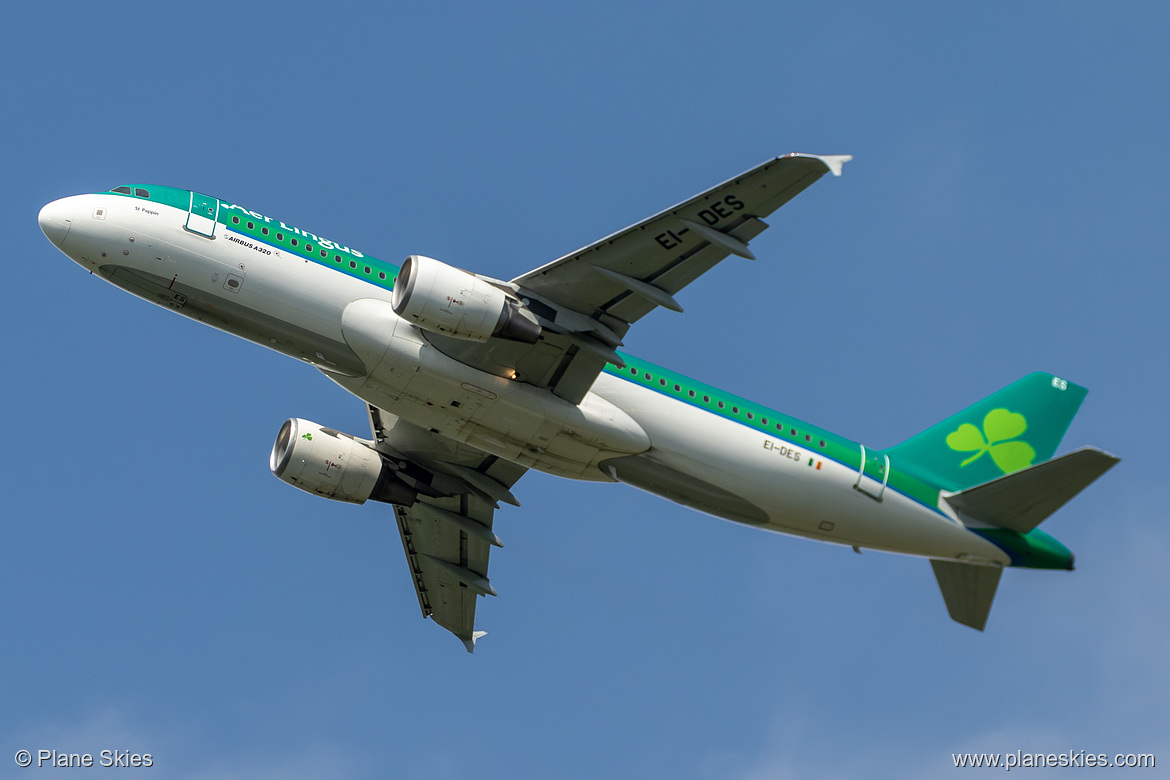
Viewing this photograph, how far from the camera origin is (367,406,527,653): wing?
127 feet

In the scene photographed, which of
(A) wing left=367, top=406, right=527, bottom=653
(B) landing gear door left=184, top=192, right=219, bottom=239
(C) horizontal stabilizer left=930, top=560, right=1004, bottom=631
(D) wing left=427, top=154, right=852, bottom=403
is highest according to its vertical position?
(B) landing gear door left=184, top=192, right=219, bottom=239

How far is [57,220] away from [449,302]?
10631mm

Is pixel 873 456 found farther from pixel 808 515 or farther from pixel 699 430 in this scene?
pixel 699 430

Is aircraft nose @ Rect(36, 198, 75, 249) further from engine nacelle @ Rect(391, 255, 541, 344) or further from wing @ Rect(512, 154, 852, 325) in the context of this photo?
wing @ Rect(512, 154, 852, 325)

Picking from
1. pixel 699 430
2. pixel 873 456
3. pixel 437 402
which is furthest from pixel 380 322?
pixel 873 456

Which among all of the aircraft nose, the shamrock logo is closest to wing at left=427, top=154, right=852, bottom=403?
the aircraft nose

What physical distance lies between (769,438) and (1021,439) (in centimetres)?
927

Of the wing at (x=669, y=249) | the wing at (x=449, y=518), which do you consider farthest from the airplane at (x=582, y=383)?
the wing at (x=449, y=518)

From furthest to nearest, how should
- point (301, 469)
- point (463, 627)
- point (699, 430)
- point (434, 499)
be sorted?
point (463, 627)
point (434, 499)
point (301, 469)
point (699, 430)

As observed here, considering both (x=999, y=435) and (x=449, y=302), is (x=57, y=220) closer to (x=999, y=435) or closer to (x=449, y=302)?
(x=449, y=302)

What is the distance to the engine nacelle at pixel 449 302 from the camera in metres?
30.1

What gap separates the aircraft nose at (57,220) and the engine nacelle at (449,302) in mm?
8851

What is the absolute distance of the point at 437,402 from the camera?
32406 millimetres

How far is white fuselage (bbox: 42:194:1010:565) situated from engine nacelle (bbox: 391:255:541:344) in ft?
5.37
